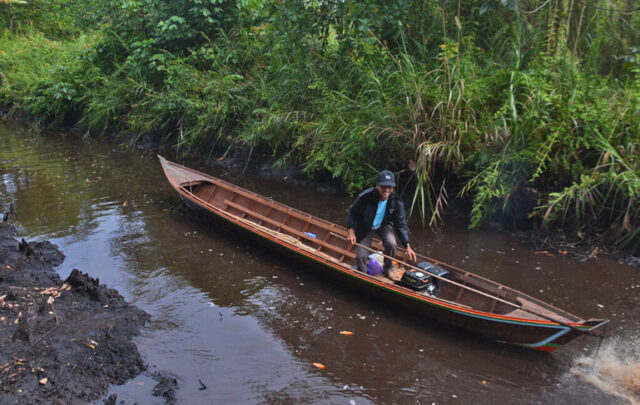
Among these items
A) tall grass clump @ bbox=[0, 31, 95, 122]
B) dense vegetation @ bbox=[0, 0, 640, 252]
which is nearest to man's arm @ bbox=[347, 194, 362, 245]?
dense vegetation @ bbox=[0, 0, 640, 252]

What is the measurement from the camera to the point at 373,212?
609 centimetres

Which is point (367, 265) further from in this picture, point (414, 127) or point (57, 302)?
point (57, 302)

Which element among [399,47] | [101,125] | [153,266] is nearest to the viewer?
[153,266]

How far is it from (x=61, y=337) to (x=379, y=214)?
3.75 metres

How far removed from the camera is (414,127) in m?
8.00

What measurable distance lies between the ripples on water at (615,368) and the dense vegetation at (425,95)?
2.23 metres

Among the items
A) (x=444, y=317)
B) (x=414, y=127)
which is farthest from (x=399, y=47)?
(x=444, y=317)

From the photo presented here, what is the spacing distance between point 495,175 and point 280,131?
4.77 metres

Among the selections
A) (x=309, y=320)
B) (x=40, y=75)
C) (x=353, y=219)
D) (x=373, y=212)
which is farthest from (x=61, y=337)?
(x=40, y=75)

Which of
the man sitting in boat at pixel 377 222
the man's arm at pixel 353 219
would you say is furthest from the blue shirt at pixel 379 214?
the man's arm at pixel 353 219

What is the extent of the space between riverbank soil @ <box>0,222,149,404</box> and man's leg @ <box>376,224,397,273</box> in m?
3.01

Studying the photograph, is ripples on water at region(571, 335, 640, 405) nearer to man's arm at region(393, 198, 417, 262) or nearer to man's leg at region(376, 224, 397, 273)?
man's arm at region(393, 198, 417, 262)

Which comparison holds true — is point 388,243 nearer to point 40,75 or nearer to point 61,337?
point 61,337

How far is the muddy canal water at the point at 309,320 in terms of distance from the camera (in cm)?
463
